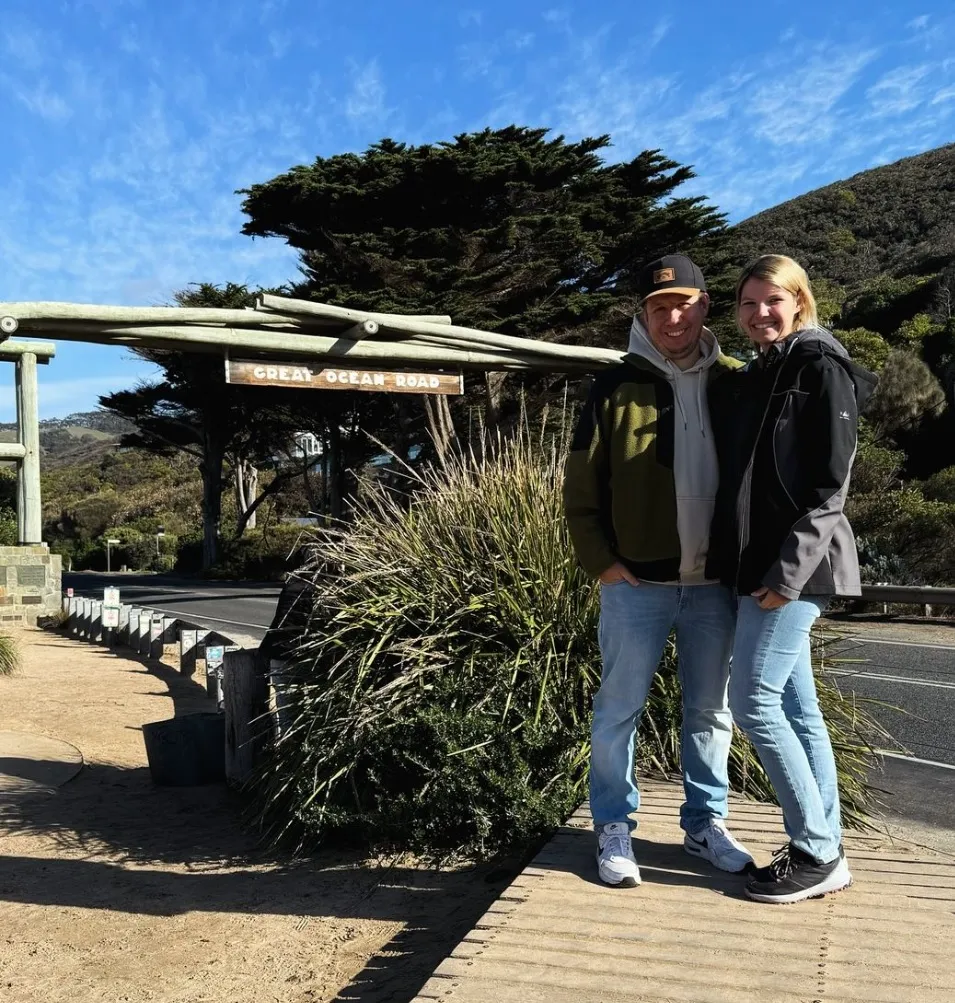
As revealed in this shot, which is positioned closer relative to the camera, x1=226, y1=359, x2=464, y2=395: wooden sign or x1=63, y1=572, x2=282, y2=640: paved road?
x1=226, y1=359, x2=464, y2=395: wooden sign

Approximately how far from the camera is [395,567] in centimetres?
480

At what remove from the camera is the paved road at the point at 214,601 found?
1647cm

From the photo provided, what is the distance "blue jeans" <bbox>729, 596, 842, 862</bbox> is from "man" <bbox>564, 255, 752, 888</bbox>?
0.88 ft

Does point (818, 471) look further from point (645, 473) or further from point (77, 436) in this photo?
point (77, 436)

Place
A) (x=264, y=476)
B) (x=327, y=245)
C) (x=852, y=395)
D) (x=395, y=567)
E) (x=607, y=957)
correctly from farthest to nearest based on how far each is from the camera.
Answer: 1. (x=264, y=476)
2. (x=327, y=245)
3. (x=395, y=567)
4. (x=852, y=395)
5. (x=607, y=957)

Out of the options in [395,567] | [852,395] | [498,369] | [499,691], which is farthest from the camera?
[498,369]

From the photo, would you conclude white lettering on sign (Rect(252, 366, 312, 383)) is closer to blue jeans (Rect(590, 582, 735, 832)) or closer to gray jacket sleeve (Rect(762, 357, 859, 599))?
blue jeans (Rect(590, 582, 735, 832))

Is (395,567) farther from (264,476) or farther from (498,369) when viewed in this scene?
(264,476)

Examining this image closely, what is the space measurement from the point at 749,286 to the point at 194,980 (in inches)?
107

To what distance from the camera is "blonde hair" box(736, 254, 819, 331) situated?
3.02 metres

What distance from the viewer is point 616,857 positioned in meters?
3.17

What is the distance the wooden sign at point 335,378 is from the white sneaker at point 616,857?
154 inches

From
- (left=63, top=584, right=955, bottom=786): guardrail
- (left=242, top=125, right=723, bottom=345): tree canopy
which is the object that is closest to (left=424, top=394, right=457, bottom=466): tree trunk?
(left=63, top=584, right=955, bottom=786): guardrail

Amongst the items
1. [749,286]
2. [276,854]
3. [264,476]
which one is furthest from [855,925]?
[264,476]
